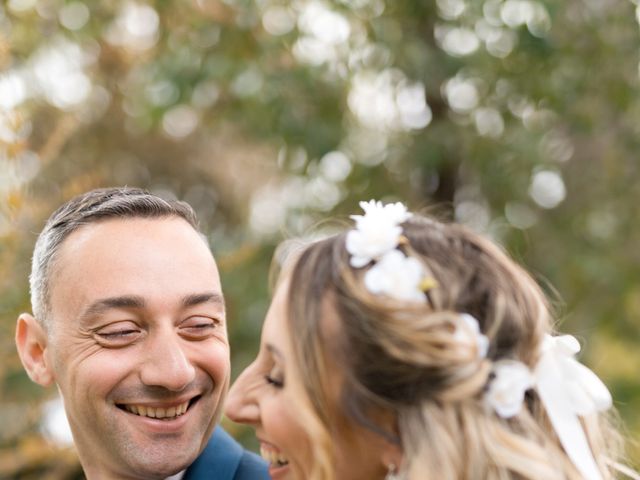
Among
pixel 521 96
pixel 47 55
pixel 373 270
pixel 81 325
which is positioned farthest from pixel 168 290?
pixel 47 55

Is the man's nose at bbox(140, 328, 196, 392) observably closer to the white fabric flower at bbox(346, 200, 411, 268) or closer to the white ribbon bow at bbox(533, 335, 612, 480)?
the white fabric flower at bbox(346, 200, 411, 268)

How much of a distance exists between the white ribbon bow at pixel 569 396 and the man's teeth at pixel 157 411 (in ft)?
3.91

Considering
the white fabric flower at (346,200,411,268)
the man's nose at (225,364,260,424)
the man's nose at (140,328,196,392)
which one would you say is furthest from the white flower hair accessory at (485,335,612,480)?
the man's nose at (140,328,196,392)

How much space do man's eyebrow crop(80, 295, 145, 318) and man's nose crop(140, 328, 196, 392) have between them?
11cm

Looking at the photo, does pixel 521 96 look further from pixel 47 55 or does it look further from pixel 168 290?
pixel 168 290

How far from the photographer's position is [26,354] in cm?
371

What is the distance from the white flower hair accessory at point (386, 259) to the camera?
100 inches

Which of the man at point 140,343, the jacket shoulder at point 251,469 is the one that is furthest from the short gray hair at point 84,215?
the jacket shoulder at point 251,469

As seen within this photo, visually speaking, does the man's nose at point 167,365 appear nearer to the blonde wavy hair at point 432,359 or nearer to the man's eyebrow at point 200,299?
the man's eyebrow at point 200,299

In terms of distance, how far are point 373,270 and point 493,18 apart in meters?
3.30

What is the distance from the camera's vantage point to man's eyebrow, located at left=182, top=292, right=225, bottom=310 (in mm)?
3303

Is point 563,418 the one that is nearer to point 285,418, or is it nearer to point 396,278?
point 396,278

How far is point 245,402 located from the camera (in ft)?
9.30

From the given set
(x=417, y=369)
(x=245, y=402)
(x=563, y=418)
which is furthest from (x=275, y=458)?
(x=563, y=418)
